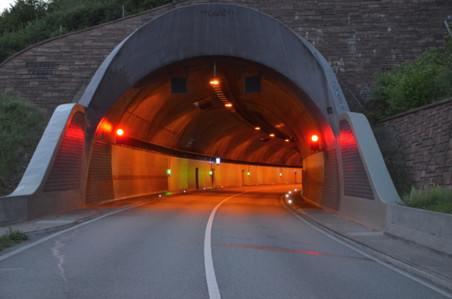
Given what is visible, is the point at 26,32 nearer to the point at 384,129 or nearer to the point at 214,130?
the point at 214,130

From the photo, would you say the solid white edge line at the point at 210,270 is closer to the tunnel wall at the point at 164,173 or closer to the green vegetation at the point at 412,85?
the green vegetation at the point at 412,85

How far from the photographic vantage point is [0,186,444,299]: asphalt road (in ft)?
24.5

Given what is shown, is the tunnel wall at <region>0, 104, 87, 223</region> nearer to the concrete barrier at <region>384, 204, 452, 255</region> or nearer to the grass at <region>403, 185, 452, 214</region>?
the concrete barrier at <region>384, 204, 452, 255</region>

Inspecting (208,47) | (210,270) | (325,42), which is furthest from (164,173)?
(210,270)

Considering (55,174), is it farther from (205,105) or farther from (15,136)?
(205,105)

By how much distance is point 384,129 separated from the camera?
2327 cm

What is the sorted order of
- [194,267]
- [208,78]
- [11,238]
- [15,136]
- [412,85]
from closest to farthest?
[194,267], [11,238], [412,85], [15,136], [208,78]

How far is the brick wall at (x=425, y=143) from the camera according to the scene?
1614 cm

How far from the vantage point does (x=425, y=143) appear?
18.1 m

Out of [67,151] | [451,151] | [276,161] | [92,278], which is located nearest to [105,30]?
[67,151]

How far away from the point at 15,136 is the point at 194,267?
18861 millimetres

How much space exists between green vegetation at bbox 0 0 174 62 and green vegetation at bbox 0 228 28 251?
3256 centimetres

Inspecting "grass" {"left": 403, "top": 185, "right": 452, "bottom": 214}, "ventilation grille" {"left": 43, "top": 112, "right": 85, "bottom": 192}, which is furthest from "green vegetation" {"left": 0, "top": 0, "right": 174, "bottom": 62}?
"grass" {"left": 403, "top": 185, "right": 452, "bottom": 214}

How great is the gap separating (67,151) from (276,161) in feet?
205
